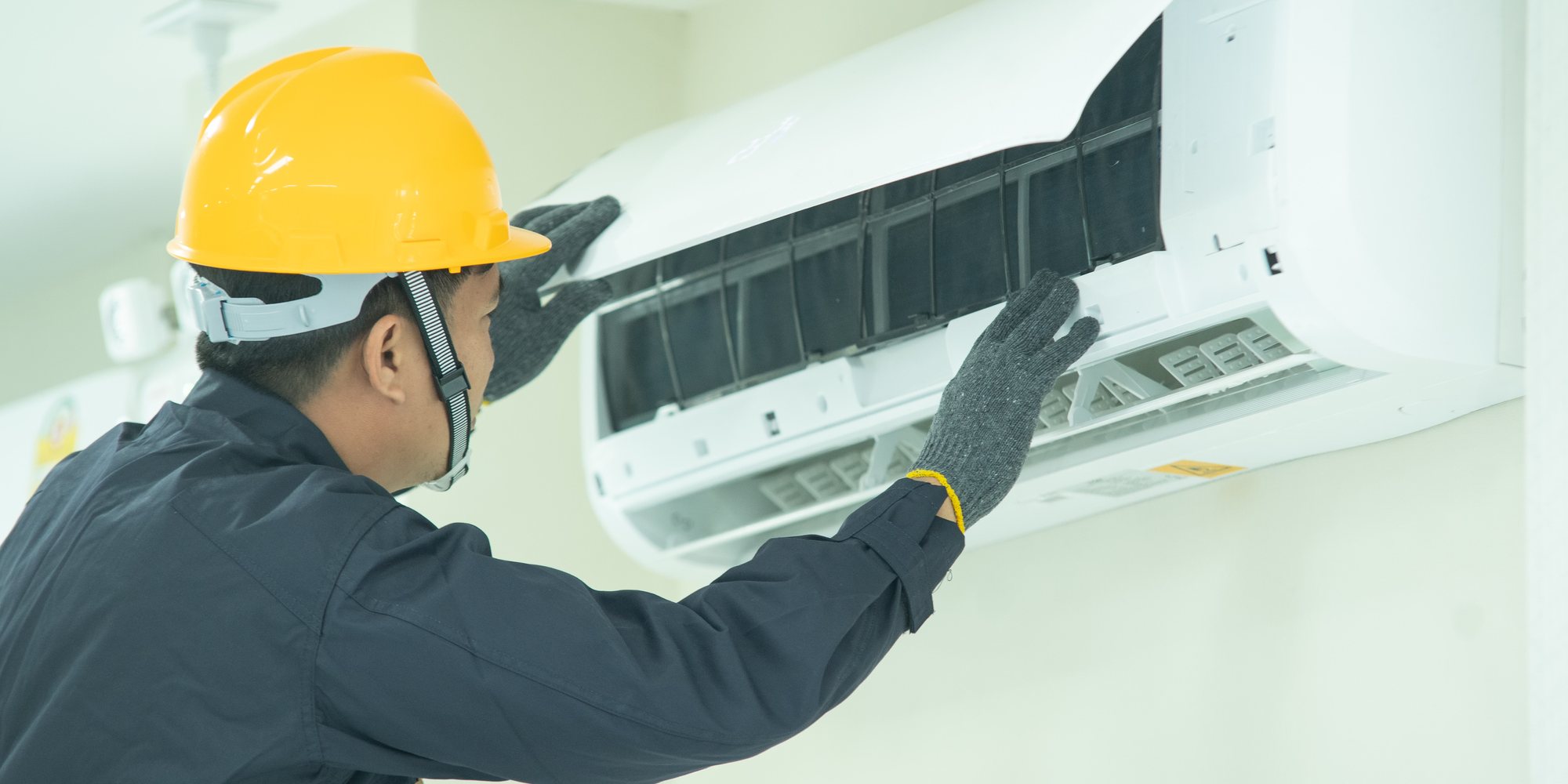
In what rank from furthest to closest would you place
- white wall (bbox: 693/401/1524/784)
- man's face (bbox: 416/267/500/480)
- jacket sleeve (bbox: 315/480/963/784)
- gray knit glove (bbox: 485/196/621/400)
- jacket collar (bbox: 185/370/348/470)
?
gray knit glove (bbox: 485/196/621/400)
white wall (bbox: 693/401/1524/784)
man's face (bbox: 416/267/500/480)
jacket collar (bbox: 185/370/348/470)
jacket sleeve (bbox: 315/480/963/784)

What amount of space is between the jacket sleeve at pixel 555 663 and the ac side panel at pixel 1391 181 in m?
0.43

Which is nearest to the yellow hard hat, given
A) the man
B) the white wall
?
the man

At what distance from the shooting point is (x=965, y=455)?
4.07 ft

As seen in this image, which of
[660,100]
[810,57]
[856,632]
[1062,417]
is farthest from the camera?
[660,100]

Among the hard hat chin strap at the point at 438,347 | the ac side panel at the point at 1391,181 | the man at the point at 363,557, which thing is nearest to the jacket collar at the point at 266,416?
the man at the point at 363,557

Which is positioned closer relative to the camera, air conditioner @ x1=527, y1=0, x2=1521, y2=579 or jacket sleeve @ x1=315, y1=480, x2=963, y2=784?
jacket sleeve @ x1=315, y1=480, x2=963, y2=784

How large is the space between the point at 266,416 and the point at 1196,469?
2.86 ft

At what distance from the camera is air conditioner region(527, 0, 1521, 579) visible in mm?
1170

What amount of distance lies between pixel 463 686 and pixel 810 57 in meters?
1.42

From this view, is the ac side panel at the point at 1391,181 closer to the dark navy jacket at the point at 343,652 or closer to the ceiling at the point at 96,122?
the dark navy jacket at the point at 343,652

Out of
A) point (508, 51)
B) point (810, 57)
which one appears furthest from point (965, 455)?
point (508, 51)

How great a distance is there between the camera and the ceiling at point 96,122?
2.38 meters

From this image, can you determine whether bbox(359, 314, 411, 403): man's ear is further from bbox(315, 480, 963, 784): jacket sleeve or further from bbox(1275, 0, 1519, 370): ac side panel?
bbox(1275, 0, 1519, 370): ac side panel

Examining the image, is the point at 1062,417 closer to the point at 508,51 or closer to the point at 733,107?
the point at 733,107
